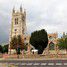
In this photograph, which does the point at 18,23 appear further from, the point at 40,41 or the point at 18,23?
the point at 40,41

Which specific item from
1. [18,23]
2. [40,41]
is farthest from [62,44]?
[18,23]

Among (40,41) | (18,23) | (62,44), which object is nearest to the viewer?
(40,41)

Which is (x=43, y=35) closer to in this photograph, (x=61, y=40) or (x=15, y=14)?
(x=61, y=40)

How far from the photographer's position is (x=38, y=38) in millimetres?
107000

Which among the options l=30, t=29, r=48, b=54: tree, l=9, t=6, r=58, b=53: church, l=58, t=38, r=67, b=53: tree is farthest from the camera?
l=9, t=6, r=58, b=53: church

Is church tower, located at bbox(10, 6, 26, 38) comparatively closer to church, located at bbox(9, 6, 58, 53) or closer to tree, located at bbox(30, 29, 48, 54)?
church, located at bbox(9, 6, 58, 53)

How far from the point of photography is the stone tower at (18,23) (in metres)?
154

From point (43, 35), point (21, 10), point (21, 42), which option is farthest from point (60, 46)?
point (21, 10)

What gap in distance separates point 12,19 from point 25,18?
1115 centimetres

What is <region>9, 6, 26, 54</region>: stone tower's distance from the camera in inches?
6063

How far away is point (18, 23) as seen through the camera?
6201 inches

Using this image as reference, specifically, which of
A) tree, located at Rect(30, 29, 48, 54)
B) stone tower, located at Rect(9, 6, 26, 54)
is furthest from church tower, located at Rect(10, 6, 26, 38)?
tree, located at Rect(30, 29, 48, 54)

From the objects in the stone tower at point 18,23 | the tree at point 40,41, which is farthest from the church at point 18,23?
the tree at point 40,41

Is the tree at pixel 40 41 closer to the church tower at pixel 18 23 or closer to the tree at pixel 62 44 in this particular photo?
the tree at pixel 62 44
